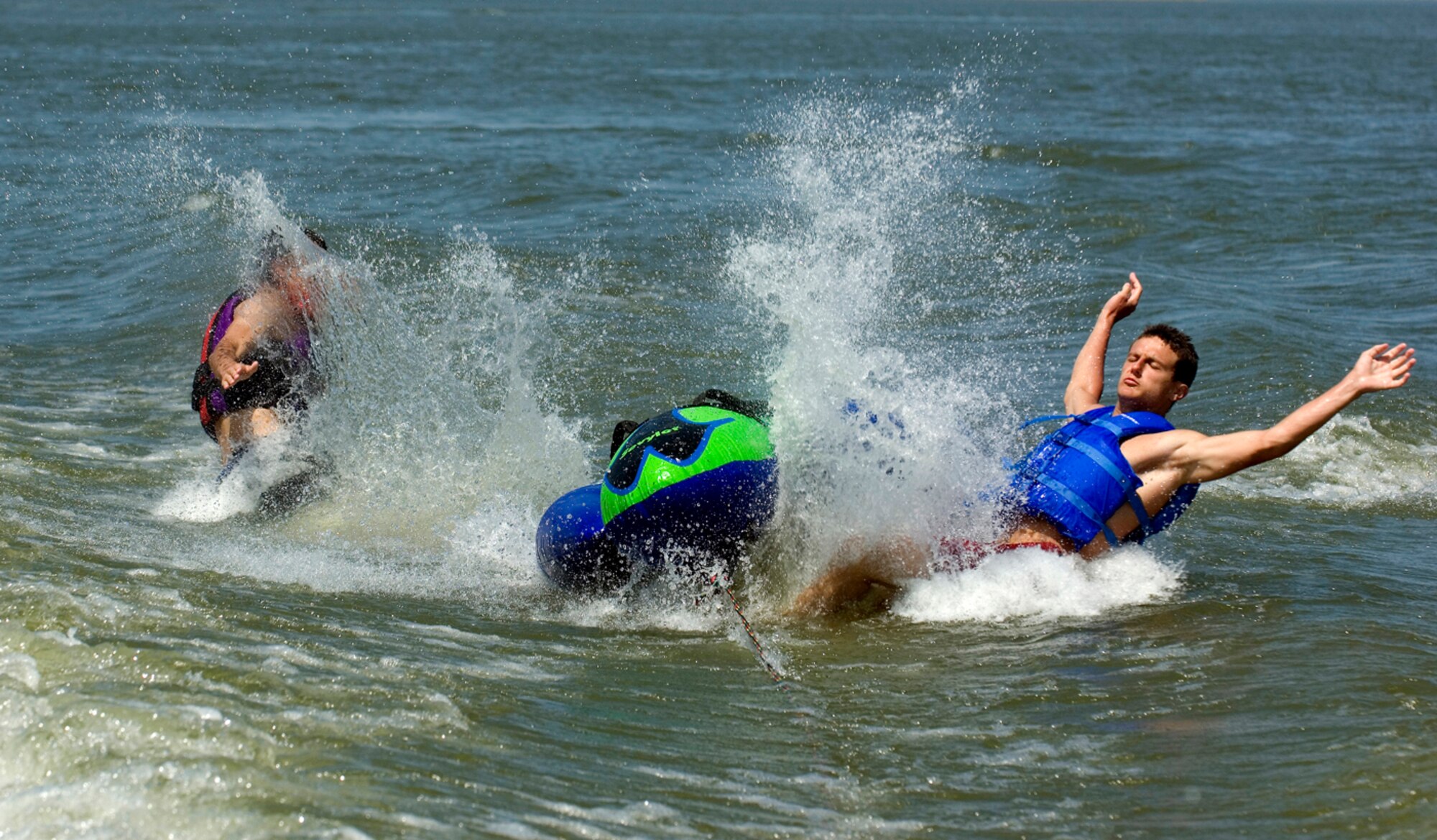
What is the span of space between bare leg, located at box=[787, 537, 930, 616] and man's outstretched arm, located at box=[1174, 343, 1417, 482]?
3.84 ft

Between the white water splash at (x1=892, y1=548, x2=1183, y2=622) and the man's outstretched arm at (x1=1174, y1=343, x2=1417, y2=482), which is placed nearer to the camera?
the man's outstretched arm at (x1=1174, y1=343, x2=1417, y2=482)

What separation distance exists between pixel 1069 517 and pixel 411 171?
15.0 meters

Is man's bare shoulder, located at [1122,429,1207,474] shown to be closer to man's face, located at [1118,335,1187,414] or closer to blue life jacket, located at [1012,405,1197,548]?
blue life jacket, located at [1012,405,1197,548]

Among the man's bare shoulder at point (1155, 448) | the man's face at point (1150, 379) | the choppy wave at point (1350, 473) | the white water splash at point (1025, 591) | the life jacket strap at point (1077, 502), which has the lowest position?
the choppy wave at point (1350, 473)

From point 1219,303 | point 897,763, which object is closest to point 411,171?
point 1219,303

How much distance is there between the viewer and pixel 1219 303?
482 inches

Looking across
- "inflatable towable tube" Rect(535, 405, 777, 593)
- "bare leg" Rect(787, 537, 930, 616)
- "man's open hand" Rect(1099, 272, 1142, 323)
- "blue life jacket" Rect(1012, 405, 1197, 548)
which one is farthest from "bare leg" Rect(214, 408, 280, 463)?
"man's open hand" Rect(1099, 272, 1142, 323)

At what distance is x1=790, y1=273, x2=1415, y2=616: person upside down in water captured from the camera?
5.60 m

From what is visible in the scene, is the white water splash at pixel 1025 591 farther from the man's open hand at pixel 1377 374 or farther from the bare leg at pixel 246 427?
the bare leg at pixel 246 427

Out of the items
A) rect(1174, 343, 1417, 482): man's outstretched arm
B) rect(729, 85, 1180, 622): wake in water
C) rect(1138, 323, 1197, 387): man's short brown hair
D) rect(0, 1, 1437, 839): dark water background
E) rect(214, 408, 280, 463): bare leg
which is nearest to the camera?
rect(0, 1, 1437, 839): dark water background

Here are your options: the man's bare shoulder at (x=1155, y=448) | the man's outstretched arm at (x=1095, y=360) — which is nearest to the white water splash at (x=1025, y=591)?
the man's bare shoulder at (x=1155, y=448)

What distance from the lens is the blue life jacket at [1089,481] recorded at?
5.81 m

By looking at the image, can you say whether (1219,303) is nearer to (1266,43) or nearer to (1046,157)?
(1046,157)

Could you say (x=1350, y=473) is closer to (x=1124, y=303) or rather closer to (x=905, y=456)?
(x=1124, y=303)
